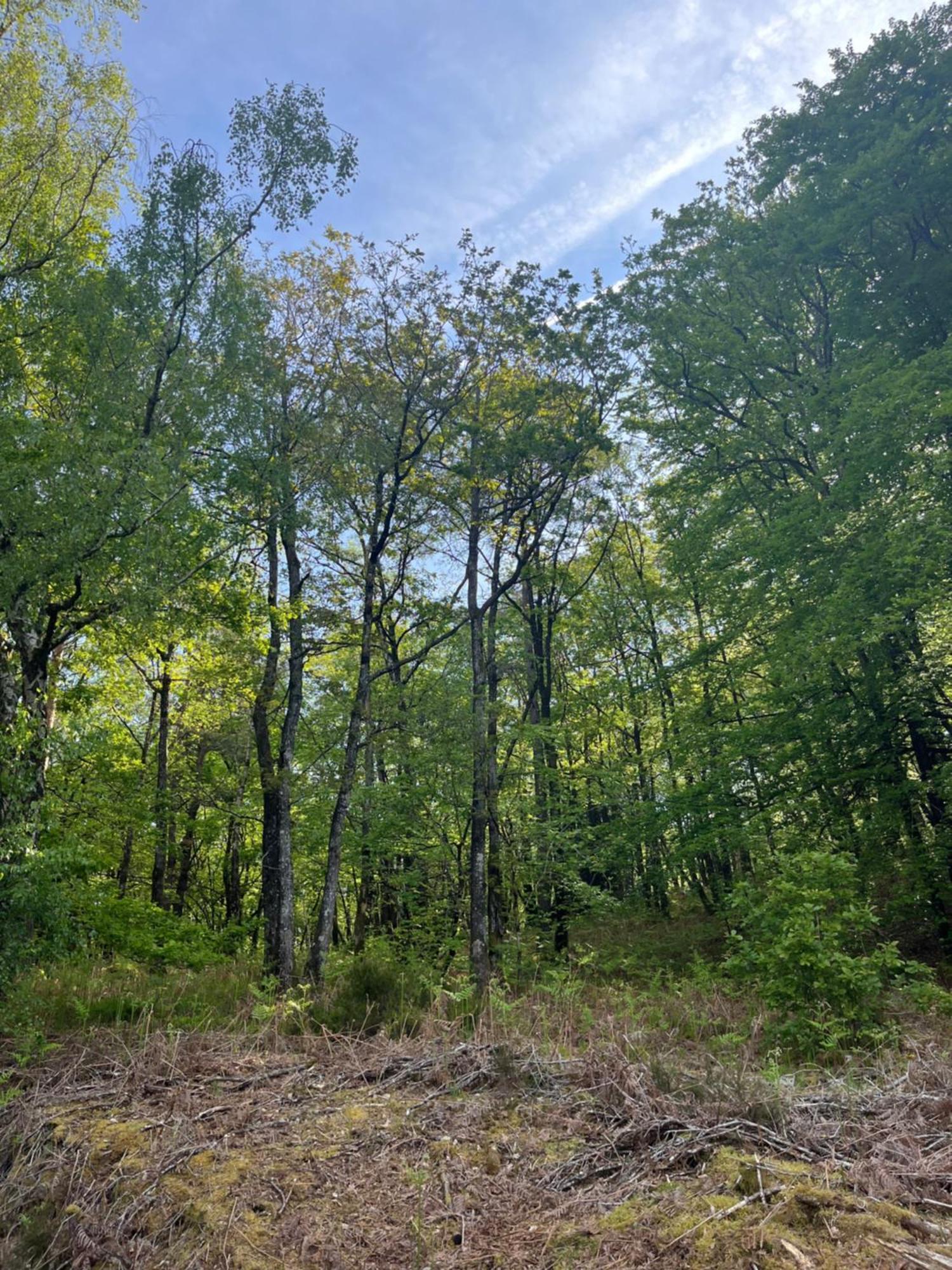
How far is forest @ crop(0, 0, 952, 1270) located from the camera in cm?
350

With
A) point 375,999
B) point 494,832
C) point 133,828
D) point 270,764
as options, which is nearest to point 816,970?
point 375,999

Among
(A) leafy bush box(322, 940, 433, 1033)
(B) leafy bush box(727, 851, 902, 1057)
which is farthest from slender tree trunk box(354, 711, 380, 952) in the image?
(B) leafy bush box(727, 851, 902, 1057)

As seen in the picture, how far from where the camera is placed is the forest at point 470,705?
3500 millimetres

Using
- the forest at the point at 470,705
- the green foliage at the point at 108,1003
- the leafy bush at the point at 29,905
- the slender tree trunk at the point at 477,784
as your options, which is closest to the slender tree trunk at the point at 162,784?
the forest at the point at 470,705

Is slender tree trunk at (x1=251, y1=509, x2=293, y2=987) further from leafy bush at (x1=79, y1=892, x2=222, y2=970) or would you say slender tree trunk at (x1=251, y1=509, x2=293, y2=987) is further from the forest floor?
the forest floor

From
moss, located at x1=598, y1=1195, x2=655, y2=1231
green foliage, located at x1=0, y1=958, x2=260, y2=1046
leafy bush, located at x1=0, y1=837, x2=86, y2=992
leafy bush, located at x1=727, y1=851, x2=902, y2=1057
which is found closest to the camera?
moss, located at x1=598, y1=1195, x2=655, y2=1231

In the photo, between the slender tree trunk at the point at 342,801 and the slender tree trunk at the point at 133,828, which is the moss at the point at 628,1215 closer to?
the slender tree trunk at the point at 342,801

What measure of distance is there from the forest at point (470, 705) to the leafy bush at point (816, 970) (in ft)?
0.16

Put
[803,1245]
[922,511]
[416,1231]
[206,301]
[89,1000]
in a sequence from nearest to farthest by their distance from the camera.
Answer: [803,1245] < [416,1231] < [89,1000] < [922,511] < [206,301]

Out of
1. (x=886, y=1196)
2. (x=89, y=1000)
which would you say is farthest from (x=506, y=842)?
(x=886, y=1196)

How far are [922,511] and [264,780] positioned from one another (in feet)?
34.9

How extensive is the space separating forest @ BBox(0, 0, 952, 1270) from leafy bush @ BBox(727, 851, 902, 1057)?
0.16ft

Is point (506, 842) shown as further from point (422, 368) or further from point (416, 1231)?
point (416, 1231)

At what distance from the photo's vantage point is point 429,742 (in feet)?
38.5
